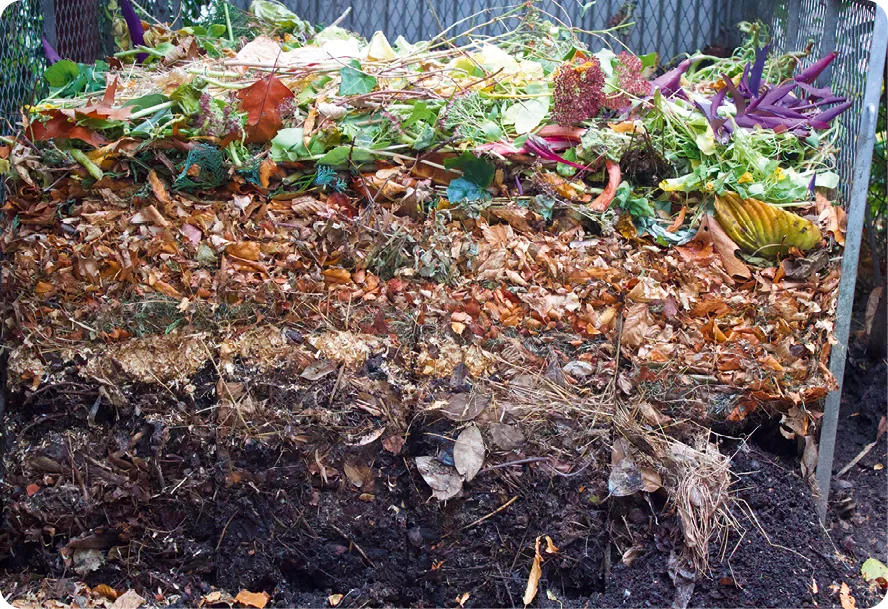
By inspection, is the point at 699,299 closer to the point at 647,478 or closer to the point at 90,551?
the point at 647,478

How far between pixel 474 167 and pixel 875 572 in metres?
1.89

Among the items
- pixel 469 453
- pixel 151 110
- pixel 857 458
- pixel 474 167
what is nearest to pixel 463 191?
pixel 474 167

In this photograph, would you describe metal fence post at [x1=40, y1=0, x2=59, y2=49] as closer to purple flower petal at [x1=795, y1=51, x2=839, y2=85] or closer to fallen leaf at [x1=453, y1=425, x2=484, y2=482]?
fallen leaf at [x1=453, y1=425, x2=484, y2=482]

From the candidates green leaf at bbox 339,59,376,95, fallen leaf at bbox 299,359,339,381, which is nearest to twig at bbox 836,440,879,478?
fallen leaf at bbox 299,359,339,381

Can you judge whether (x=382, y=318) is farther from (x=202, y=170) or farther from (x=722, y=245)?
(x=722, y=245)

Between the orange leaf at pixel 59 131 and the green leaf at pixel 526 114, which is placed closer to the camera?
the orange leaf at pixel 59 131

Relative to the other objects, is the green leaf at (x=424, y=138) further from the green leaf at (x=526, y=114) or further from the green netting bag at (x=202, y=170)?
the green netting bag at (x=202, y=170)

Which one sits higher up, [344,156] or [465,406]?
[344,156]

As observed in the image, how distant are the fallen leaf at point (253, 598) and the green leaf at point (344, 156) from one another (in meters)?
1.44

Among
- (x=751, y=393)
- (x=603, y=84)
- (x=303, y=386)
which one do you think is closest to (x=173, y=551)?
(x=303, y=386)

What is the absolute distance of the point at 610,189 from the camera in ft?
8.05

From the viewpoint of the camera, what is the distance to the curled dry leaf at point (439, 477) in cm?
219

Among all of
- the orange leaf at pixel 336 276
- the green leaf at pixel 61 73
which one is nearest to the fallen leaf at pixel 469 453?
the orange leaf at pixel 336 276

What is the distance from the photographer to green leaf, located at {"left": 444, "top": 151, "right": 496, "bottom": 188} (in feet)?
7.90
